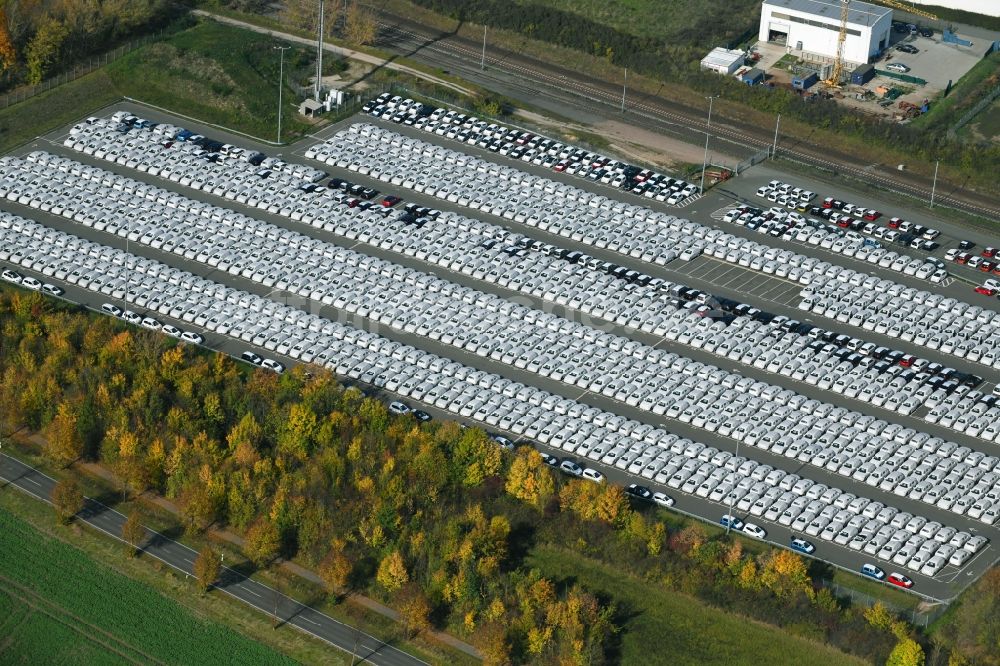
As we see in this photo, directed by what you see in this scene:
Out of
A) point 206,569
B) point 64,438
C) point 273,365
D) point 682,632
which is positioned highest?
point 273,365

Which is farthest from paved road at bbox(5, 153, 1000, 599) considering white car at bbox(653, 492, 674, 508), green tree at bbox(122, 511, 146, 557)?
green tree at bbox(122, 511, 146, 557)

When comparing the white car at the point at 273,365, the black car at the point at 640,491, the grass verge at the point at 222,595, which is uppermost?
the white car at the point at 273,365

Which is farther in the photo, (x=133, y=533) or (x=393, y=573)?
(x=133, y=533)

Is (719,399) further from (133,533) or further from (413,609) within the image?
(133,533)

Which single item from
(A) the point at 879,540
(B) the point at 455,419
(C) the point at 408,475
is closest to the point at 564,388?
(B) the point at 455,419

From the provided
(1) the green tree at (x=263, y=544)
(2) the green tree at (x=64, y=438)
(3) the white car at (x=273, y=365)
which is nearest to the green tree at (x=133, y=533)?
(1) the green tree at (x=263, y=544)

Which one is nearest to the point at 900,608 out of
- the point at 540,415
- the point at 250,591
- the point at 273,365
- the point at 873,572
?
the point at 873,572

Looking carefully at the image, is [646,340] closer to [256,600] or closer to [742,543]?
[742,543]

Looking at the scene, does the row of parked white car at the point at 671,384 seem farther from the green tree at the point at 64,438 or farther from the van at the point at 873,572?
the green tree at the point at 64,438
